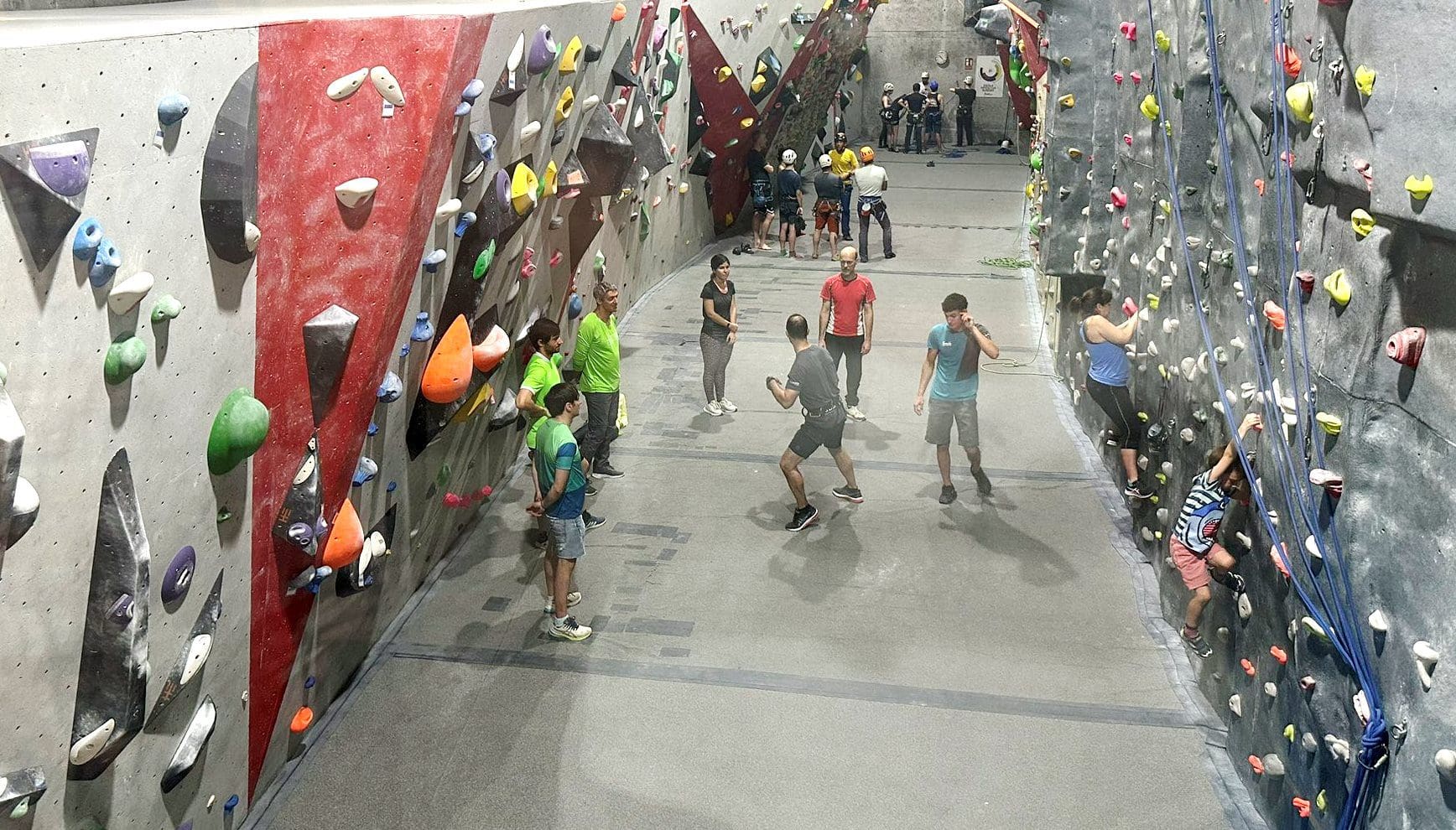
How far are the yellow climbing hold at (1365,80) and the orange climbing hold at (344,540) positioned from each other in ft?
12.6

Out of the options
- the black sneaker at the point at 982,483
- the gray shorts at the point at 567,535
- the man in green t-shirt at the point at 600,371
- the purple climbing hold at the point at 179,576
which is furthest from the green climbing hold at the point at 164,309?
the black sneaker at the point at 982,483

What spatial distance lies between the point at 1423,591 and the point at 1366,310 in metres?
0.85

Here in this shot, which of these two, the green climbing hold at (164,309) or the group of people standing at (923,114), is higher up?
the green climbing hold at (164,309)

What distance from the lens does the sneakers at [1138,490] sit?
6727mm

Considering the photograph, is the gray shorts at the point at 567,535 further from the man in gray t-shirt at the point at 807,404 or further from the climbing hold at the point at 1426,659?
the climbing hold at the point at 1426,659

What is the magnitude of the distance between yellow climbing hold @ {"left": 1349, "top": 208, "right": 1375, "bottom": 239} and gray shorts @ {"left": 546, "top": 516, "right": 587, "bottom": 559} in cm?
344

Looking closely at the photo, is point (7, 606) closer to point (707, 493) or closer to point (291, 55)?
point (291, 55)

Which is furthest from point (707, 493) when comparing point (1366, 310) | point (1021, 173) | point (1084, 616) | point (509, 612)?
point (1021, 173)

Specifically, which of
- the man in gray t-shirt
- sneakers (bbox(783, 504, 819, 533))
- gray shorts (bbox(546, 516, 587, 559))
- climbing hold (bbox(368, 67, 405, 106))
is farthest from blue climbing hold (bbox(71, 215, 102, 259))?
sneakers (bbox(783, 504, 819, 533))

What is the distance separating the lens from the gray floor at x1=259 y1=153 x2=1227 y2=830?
15.8 ft

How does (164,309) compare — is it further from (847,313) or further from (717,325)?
(847,313)

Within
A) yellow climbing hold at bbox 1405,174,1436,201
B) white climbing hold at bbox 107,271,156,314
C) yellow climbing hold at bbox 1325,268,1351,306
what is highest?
yellow climbing hold at bbox 1405,174,1436,201

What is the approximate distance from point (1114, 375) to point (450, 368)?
3.80 m

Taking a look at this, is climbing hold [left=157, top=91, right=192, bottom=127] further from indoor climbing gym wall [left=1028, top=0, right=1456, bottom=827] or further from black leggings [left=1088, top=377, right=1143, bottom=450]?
black leggings [left=1088, top=377, right=1143, bottom=450]
